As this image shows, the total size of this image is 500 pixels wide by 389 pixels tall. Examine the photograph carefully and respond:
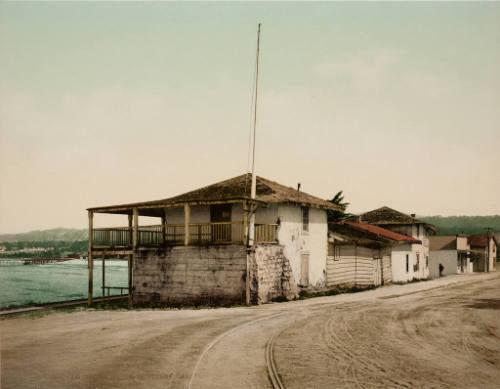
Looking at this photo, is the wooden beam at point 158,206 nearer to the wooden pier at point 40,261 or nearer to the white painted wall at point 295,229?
the white painted wall at point 295,229

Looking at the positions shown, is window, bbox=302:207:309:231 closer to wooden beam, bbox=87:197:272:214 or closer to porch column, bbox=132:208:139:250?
wooden beam, bbox=87:197:272:214

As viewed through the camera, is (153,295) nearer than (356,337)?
No

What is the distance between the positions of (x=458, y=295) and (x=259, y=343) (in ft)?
58.9

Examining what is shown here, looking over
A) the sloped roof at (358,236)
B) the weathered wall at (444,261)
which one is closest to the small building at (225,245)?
the sloped roof at (358,236)

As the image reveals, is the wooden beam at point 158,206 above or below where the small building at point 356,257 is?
above

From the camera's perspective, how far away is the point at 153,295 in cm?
Result: 2425

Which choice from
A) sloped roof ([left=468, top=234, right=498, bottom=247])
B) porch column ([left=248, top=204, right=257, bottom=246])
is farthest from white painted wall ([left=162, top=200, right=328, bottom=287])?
sloped roof ([left=468, top=234, right=498, bottom=247])

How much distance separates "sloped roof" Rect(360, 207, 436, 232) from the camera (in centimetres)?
4662

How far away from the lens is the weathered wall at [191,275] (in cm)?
2206

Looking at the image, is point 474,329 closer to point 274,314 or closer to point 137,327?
point 274,314

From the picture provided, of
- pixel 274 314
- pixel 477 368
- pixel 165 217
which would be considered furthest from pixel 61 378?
pixel 165 217

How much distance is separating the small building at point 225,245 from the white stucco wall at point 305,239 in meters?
0.06

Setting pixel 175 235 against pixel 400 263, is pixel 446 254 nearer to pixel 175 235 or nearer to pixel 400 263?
pixel 400 263

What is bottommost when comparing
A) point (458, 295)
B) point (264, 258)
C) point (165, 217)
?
point (458, 295)
